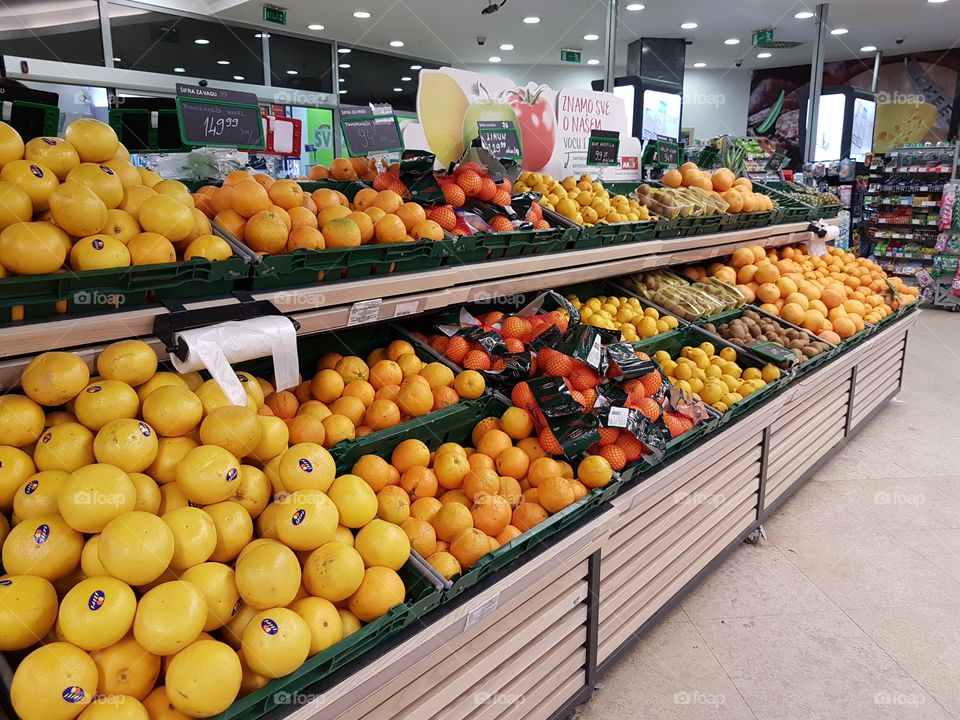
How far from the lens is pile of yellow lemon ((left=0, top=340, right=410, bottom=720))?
3.92 feet

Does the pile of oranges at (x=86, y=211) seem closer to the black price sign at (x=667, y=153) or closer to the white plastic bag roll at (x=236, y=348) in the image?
the white plastic bag roll at (x=236, y=348)

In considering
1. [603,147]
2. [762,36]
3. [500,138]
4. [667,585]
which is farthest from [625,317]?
[762,36]

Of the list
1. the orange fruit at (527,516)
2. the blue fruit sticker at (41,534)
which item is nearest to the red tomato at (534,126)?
the orange fruit at (527,516)

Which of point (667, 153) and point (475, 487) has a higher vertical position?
point (667, 153)

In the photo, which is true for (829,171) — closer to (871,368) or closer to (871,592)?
(871,368)

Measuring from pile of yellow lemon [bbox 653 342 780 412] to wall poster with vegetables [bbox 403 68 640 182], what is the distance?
53.0 inches

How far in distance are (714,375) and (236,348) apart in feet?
7.53

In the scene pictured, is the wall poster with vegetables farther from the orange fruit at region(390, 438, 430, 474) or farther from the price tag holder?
the orange fruit at region(390, 438, 430, 474)

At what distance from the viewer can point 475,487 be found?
200cm

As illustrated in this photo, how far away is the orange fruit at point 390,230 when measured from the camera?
2223 millimetres

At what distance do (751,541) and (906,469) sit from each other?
1565 millimetres

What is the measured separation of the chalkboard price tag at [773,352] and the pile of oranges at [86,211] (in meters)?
2.73

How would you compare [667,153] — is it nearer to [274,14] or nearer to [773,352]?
[773,352]

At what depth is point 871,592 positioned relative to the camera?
2900 mm
